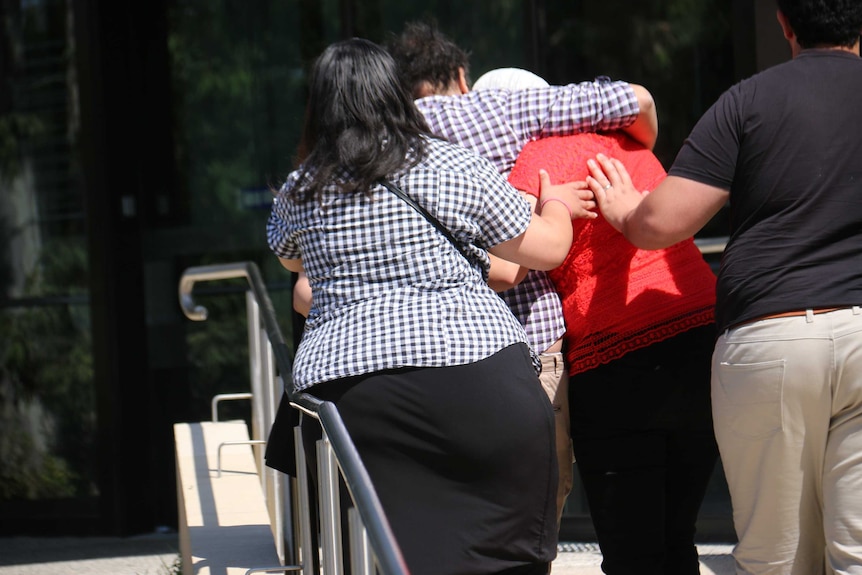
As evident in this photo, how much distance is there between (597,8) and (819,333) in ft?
10.3

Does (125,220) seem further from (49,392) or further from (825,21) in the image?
(825,21)

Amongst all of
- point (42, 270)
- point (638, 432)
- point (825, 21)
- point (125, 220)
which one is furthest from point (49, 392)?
point (825, 21)

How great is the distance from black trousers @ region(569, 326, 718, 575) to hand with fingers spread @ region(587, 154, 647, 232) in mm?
317

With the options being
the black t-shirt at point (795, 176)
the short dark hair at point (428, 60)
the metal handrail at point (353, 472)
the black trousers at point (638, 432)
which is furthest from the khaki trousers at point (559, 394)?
the short dark hair at point (428, 60)

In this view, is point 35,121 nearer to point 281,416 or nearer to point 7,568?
point 7,568

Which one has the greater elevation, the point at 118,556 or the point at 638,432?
the point at 638,432

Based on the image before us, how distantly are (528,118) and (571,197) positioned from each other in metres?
0.22

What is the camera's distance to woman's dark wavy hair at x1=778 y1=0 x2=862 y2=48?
2379 millimetres

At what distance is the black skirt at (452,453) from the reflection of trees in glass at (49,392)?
3879 millimetres

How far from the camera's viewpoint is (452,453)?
2.25m

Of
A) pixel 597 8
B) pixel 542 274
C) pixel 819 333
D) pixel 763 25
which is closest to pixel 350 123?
pixel 542 274

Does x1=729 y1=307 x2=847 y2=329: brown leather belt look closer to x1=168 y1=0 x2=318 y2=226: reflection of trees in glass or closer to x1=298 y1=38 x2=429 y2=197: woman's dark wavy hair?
x1=298 y1=38 x2=429 y2=197: woman's dark wavy hair

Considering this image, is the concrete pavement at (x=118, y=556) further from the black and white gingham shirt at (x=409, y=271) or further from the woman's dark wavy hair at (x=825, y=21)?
the woman's dark wavy hair at (x=825, y=21)

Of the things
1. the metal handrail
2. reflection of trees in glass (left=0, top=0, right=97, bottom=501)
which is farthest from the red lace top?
reflection of trees in glass (left=0, top=0, right=97, bottom=501)
